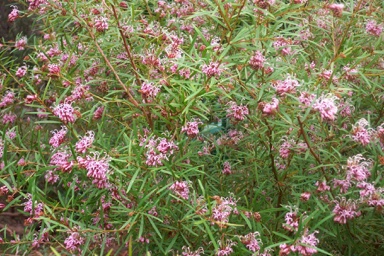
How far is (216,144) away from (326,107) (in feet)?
2.98

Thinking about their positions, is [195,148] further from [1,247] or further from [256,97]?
[1,247]

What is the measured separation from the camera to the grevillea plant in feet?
6.35

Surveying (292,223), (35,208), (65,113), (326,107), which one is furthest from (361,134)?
(35,208)

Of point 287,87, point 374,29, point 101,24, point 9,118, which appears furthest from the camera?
point 9,118

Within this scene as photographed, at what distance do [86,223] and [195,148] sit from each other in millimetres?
571

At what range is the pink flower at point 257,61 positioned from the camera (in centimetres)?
202

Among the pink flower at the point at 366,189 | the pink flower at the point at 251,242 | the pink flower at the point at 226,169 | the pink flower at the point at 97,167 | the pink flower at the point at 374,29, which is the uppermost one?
the pink flower at the point at 374,29

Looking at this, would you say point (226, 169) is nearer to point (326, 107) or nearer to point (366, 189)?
point (366, 189)

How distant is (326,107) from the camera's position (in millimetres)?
1762

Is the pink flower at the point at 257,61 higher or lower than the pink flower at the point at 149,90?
higher

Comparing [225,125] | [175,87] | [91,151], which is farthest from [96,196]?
[225,125]

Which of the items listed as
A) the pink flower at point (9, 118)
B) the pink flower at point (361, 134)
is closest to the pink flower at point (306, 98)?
the pink flower at point (361, 134)

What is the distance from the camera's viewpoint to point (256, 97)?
2119mm

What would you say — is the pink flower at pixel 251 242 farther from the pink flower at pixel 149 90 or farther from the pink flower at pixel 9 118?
the pink flower at pixel 9 118
